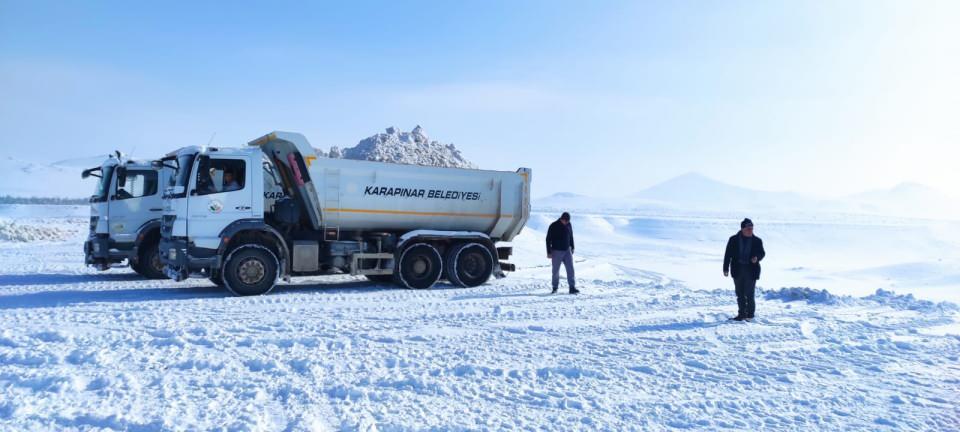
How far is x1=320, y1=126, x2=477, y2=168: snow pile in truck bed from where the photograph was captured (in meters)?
37.2

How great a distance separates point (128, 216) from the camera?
13336 mm

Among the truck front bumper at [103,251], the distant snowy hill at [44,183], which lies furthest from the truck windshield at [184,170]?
the distant snowy hill at [44,183]

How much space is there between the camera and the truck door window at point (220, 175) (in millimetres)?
10930

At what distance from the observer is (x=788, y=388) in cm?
571

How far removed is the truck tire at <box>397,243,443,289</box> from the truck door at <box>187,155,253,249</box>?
3.14 metres

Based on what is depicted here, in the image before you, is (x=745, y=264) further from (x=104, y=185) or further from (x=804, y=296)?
(x=104, y=185)

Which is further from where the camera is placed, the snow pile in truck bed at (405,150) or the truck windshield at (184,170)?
the snow pile in truck bed at (405,150)

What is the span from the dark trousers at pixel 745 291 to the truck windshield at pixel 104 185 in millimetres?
12805

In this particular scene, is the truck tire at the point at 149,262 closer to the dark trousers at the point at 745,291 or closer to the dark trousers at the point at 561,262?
the dark trousers at the point at 561,262

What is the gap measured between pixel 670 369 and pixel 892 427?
1968 mm

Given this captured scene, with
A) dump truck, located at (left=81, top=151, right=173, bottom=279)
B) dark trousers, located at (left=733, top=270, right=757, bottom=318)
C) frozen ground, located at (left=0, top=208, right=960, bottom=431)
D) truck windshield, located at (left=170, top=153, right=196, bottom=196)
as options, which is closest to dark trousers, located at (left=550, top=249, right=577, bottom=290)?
frozen ground, located at (left=0, top=208, right=960, bottom=431)

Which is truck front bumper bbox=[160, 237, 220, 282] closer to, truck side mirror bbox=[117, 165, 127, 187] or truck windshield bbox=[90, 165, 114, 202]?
truck side mirror bbox=[117, 165, 127, 187]

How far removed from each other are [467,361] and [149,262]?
987 cm

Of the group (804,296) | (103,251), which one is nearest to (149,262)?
(103,251)
